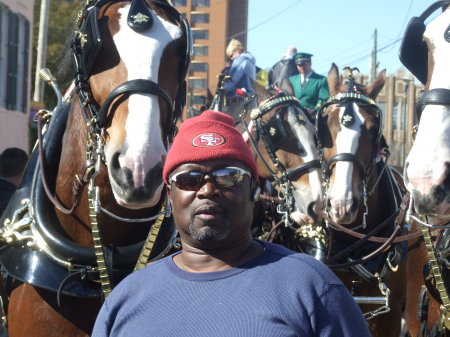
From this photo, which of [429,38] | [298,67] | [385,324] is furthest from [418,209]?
[298,67]

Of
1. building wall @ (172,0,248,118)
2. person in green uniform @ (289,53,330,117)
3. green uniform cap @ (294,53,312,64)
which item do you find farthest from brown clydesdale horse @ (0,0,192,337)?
building wall @ (172,0,248,118)

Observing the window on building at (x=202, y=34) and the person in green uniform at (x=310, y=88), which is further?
the window on building at (x=202, y=34)

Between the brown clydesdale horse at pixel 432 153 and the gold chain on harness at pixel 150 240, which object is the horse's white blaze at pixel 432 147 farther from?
the gold chain on harness at pixel 150 240

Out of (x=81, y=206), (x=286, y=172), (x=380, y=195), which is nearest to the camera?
(x=81, y=206)

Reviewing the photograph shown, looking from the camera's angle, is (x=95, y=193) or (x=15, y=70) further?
(x=15, y=70)

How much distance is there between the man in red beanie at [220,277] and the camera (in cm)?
254

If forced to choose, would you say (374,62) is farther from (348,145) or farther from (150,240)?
(150,240)

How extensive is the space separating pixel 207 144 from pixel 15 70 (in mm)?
16620

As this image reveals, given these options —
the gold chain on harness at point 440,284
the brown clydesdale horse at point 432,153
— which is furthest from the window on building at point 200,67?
the gold chain on harness at point 440,284

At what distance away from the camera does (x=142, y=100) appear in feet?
13.0

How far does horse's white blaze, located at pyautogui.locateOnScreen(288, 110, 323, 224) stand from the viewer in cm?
709

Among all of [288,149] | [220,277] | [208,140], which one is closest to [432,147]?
[208,140]

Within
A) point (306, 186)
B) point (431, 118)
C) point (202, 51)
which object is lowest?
point (306, 186)

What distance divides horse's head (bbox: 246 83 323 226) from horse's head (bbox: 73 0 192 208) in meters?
2.93
